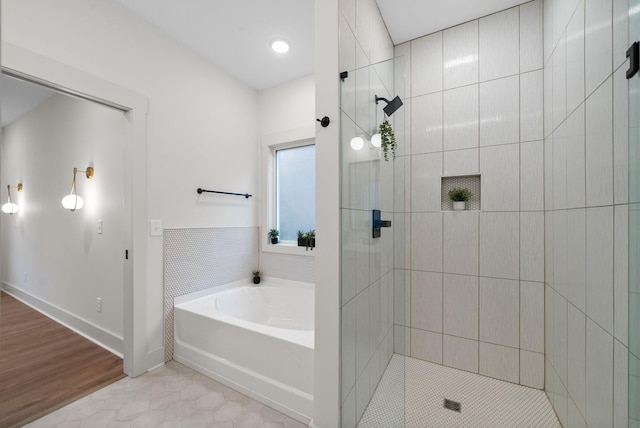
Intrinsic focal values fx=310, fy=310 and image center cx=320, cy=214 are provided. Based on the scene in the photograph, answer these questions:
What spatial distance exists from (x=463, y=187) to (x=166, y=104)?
2.31 m

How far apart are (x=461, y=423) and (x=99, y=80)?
9.74 ft

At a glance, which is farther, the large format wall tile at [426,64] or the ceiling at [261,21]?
the large format wall tile at [426,64]

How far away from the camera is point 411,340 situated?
2355mm

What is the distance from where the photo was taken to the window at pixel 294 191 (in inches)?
119

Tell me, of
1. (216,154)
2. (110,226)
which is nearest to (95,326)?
(110,226)

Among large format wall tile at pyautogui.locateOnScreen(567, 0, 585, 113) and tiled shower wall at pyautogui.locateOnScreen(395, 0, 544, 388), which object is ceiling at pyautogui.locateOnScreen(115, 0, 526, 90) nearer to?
tiled shower wall at pyautogui.locateOnScreen(395, 0, 544, 388)

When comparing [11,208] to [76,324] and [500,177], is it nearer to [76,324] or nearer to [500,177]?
[76,324]

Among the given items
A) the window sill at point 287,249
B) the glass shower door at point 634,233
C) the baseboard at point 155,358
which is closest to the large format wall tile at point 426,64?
the glass shower door at point 634,233

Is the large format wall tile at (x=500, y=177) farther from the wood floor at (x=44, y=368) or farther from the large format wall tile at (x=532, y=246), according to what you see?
the wood floor at (x=44, y=368)

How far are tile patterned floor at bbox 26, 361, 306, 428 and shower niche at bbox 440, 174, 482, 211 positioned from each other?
1714 millimetres

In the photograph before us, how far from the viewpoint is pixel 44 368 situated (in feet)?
7.47

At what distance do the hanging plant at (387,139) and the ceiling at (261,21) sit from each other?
85cm

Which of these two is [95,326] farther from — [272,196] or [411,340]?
[411,340]

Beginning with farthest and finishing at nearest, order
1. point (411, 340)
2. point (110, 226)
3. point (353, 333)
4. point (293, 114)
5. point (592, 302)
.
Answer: point (293, 114) < point (110, 226) < point (411, 340) < point (353, 333) < point (592, 302)
